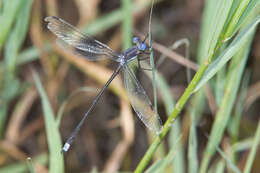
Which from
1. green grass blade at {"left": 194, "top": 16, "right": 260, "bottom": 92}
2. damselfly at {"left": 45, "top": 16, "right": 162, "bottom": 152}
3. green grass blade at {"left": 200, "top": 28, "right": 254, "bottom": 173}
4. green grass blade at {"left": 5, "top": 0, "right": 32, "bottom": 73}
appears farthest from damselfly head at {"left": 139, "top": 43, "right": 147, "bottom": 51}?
green grass blade at {"left": 194, "top": 16, "right": 260, "bottom": 92}

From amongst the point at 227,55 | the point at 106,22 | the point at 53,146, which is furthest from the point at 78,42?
the point at 227,55

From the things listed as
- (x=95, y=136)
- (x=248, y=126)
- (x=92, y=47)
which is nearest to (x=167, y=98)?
(x=92, y=47)

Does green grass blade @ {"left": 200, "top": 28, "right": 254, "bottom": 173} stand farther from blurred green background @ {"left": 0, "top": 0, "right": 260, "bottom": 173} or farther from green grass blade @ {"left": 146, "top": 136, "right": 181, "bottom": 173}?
green grass blade @ {"left": 146, "top": 136, "right": 181, "bottom": 173}

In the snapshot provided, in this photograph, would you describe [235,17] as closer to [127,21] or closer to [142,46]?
[142,46]

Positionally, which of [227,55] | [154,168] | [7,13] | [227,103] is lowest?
[154,168]

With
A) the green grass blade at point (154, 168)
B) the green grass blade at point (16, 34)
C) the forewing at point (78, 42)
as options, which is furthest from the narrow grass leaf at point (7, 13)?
the green grass blade at point (154, 168)

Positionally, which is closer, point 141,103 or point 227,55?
point 227,55

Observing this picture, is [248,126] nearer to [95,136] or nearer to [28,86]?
[95,136]
